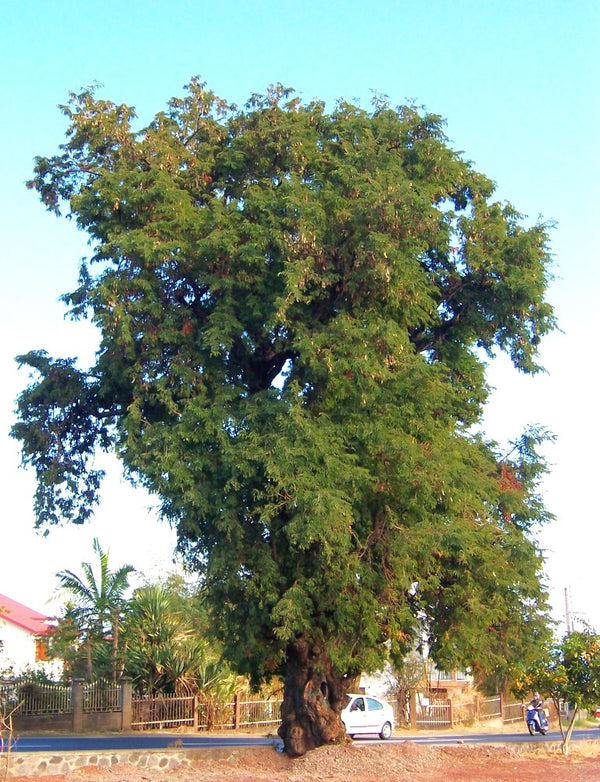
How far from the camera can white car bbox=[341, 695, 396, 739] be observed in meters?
30.7

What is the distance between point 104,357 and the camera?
20.5 metres

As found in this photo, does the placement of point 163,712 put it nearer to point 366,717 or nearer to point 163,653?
point 163,653

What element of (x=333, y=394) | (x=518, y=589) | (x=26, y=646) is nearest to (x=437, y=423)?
(x=333, y=394)

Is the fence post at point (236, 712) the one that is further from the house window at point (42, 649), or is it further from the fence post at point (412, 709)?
the fence post at point (412, 709)

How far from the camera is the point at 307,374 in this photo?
19.2 metres

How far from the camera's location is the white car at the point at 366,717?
30688 mm

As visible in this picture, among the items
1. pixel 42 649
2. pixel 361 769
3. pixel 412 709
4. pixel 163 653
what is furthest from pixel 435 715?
pixel 361 769

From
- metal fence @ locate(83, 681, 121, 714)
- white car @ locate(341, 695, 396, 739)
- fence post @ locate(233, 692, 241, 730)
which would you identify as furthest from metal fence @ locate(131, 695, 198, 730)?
white car @ locate(341, 695, 396, 739)

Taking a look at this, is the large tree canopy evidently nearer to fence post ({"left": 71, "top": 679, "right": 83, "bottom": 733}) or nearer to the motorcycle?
the motorcycle

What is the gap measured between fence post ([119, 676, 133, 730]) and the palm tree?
1826 millimetres

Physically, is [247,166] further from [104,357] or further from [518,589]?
[518,589]

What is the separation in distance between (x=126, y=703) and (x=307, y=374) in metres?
19.7

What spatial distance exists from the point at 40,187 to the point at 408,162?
29.8 ft

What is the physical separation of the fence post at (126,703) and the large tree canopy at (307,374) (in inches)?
544
